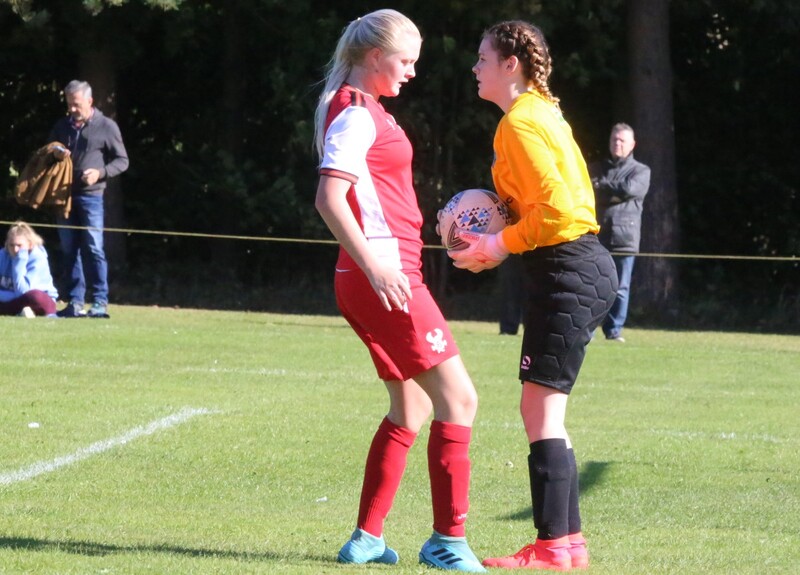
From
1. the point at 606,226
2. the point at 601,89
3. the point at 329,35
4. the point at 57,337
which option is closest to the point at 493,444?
the point at 57,337

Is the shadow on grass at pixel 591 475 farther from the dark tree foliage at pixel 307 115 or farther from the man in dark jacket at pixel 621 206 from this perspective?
the dark tree foliage at pixel 307 115

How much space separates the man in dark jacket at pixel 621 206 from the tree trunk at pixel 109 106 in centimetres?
948

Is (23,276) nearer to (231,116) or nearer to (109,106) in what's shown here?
(109,106)

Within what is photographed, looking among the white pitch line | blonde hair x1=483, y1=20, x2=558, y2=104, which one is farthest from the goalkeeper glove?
the white pitch line

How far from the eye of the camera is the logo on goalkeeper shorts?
4887 mm

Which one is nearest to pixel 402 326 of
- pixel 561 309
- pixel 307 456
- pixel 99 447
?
pixel 561 309

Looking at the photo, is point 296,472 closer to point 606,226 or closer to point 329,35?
point 606,226

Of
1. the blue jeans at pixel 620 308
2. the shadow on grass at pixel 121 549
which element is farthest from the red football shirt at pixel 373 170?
the blue jeans at pixel 620 308

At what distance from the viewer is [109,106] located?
2216 centimetres

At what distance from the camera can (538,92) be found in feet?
16.8

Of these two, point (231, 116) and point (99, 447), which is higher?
point (231, 116)

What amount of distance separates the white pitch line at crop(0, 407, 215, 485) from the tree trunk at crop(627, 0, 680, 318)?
12.6 meters

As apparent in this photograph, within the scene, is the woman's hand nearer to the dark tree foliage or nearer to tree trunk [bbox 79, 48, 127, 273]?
the dark tree foliage

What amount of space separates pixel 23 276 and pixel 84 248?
0.77 metres
